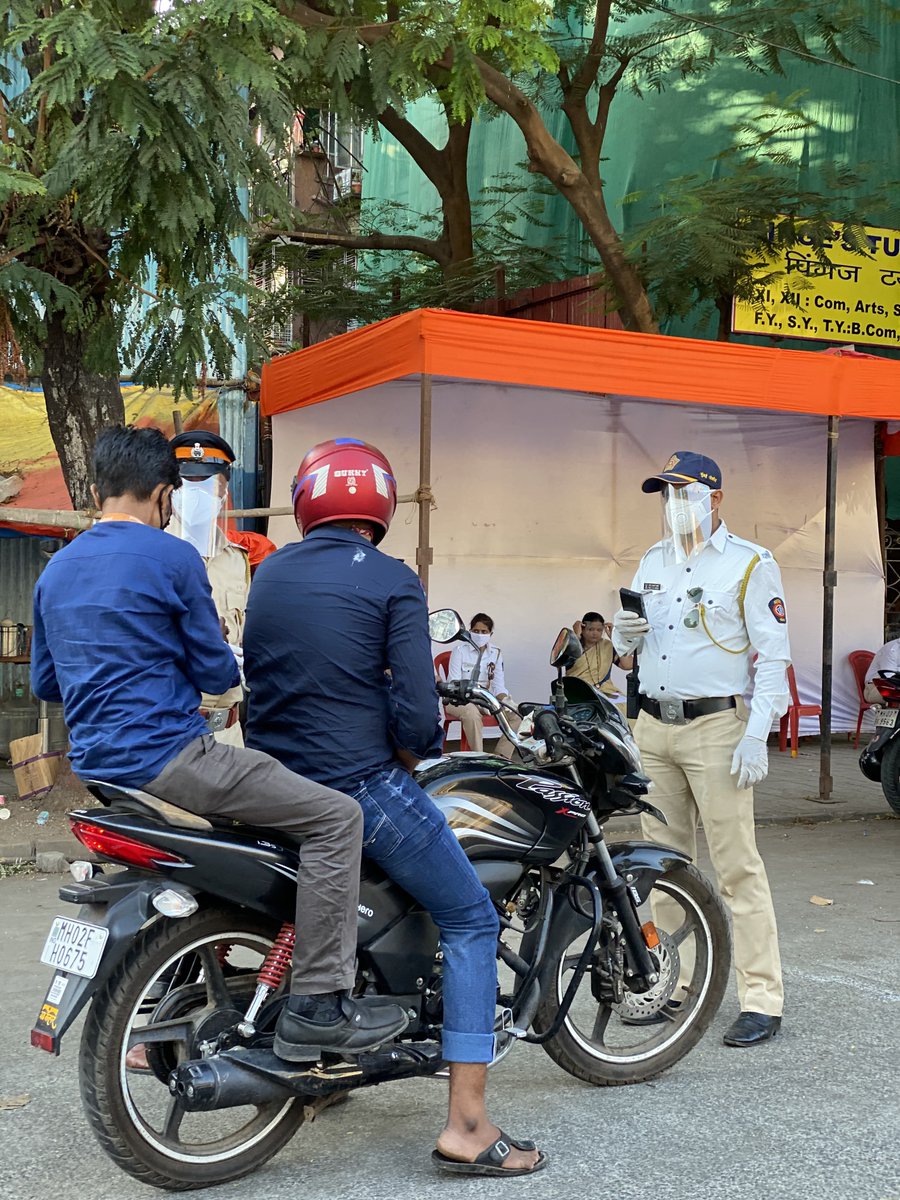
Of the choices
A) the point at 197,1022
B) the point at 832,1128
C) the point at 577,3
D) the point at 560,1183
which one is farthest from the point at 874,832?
the point at 577,3

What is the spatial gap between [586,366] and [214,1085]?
6.28 m

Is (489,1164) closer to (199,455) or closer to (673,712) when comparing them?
(673,712)

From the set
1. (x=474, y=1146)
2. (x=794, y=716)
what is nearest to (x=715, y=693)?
(x=474, y=1146)

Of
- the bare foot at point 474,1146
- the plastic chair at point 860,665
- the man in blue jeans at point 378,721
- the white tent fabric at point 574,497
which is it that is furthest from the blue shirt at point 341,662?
the plastic chair at point 860,665

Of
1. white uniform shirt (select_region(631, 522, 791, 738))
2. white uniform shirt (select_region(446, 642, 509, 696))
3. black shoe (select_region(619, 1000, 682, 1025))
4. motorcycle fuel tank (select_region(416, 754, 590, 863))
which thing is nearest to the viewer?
motorcycle fuel tank (select_region(416, 754, 590, 863))

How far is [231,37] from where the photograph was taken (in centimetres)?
655

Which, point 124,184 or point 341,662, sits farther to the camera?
point 124,184

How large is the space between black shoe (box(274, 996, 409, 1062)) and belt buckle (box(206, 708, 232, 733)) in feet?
7.56

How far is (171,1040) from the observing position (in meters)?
3.08

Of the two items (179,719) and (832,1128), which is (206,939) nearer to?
(179,719)

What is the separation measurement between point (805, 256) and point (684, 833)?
30.6 ft

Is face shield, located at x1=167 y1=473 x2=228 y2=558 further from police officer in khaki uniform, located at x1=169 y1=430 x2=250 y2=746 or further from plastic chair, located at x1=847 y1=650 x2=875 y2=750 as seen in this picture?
plastic chair, located at x1=847 y1=650 x2=875 y2=750

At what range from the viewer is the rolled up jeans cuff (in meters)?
3.21

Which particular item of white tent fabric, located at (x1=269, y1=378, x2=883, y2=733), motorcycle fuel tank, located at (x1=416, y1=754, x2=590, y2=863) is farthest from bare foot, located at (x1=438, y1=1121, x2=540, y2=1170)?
white tent fabric, located at (x1=269, y1=378, x2=883, y2=733)
